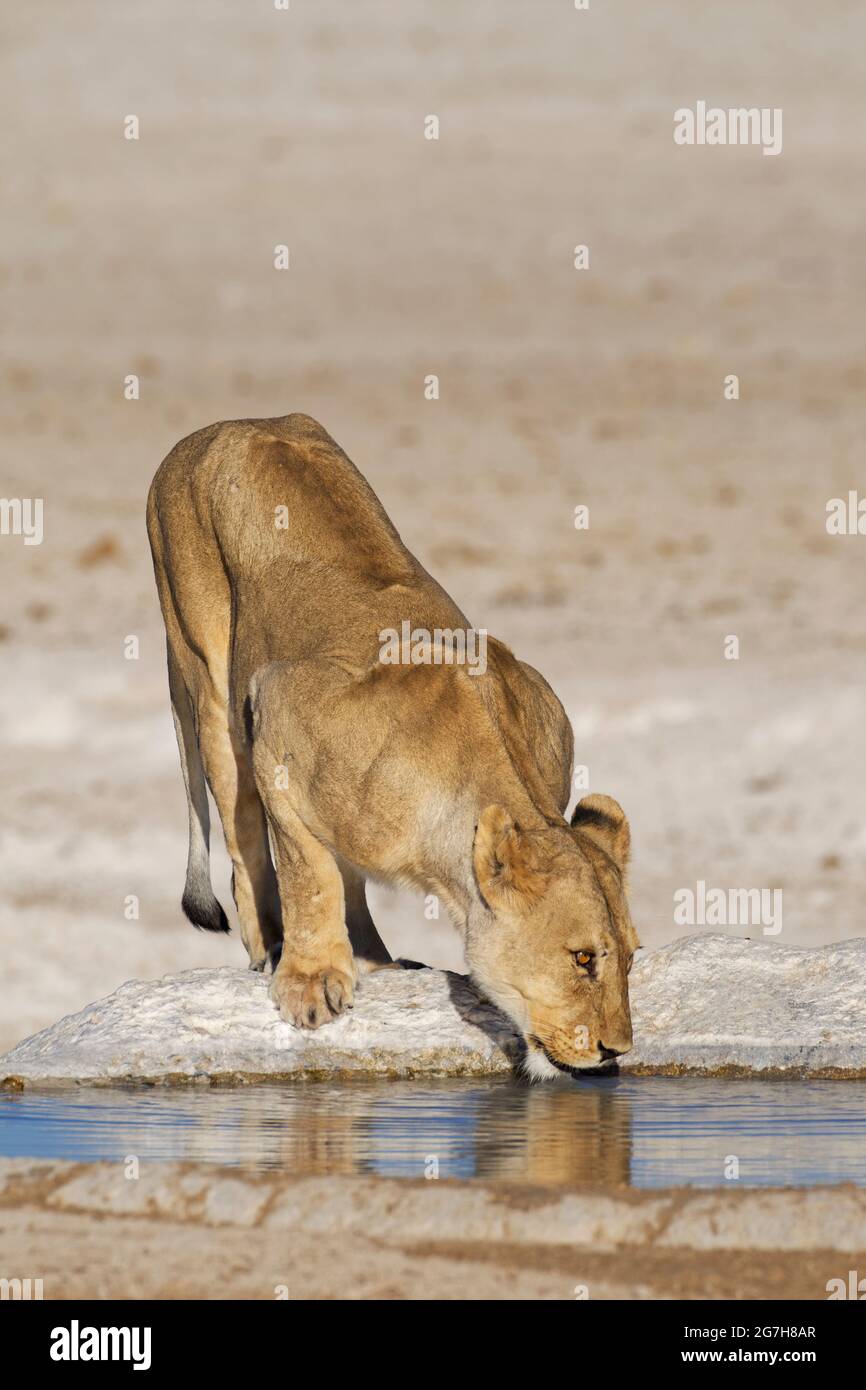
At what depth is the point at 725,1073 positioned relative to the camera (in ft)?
27.1

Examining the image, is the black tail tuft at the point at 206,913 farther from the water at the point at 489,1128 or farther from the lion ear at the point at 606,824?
the lion ear at the point at 606,824

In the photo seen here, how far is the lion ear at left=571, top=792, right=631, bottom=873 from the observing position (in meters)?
7.75

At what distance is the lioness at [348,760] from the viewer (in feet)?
24.0

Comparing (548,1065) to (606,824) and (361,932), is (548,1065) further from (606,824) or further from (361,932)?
(361,932)

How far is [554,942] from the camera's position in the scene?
23.8ft

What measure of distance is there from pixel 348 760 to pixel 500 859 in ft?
3.13

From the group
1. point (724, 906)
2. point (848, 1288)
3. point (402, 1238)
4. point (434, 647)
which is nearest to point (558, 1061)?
point (402, 1238)

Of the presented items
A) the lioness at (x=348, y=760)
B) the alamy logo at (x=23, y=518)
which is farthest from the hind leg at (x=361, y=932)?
the alamy logo at (x=23, y=518)

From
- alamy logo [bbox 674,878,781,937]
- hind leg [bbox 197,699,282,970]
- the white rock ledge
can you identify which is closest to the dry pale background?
alamy logo [bbox 674,878,781,937]

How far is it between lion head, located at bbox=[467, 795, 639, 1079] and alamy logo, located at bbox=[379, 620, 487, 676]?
33.2 inches

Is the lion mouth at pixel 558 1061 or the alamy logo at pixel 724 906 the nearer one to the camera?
the lion mouth at pixel 558 1061

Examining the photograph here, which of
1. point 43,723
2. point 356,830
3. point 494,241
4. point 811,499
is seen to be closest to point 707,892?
point 43,723
